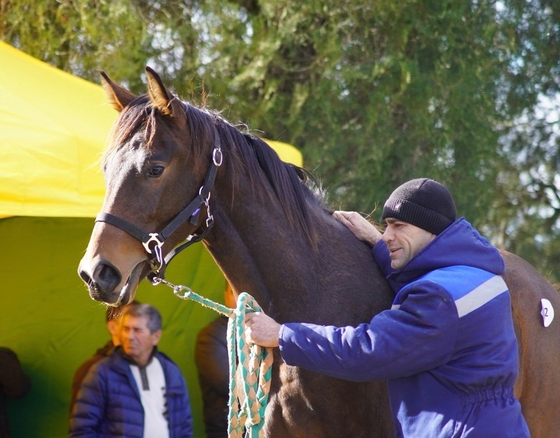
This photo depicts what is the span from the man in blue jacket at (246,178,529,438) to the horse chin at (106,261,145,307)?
18.0 inches

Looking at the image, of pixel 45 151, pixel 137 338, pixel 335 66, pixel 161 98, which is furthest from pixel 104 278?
pixel 335 66

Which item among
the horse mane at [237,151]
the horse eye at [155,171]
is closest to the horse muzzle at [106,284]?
the horse eye at [155,171]

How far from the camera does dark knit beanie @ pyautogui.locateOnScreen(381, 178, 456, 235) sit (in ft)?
8.43

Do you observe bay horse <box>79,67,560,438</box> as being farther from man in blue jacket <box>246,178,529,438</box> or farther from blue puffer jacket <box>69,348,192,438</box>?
blue puffer jacket <box>69,348,192,438</box>

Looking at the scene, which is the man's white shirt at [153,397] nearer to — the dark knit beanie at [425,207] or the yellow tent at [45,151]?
the yellow tent at [45,151]

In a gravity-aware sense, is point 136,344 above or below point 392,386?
above

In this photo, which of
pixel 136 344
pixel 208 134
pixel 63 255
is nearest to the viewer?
pixel 208 134

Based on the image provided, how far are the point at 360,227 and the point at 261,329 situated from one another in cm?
77

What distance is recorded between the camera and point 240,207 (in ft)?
9.18

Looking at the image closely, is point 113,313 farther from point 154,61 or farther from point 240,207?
point 154,61

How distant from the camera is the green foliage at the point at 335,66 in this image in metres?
7.07

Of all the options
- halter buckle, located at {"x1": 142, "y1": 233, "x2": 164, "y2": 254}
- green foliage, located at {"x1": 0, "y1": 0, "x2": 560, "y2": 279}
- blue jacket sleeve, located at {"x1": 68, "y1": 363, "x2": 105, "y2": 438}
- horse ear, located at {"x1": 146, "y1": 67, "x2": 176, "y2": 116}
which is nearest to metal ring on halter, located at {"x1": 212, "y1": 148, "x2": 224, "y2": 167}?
horse ear, located at {"x1": 146, "y1": 67, "x2": 176, "y2": 116}

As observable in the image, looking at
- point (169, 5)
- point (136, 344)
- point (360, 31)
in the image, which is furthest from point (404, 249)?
point (169, 5)

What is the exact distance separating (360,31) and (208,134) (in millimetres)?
4885
